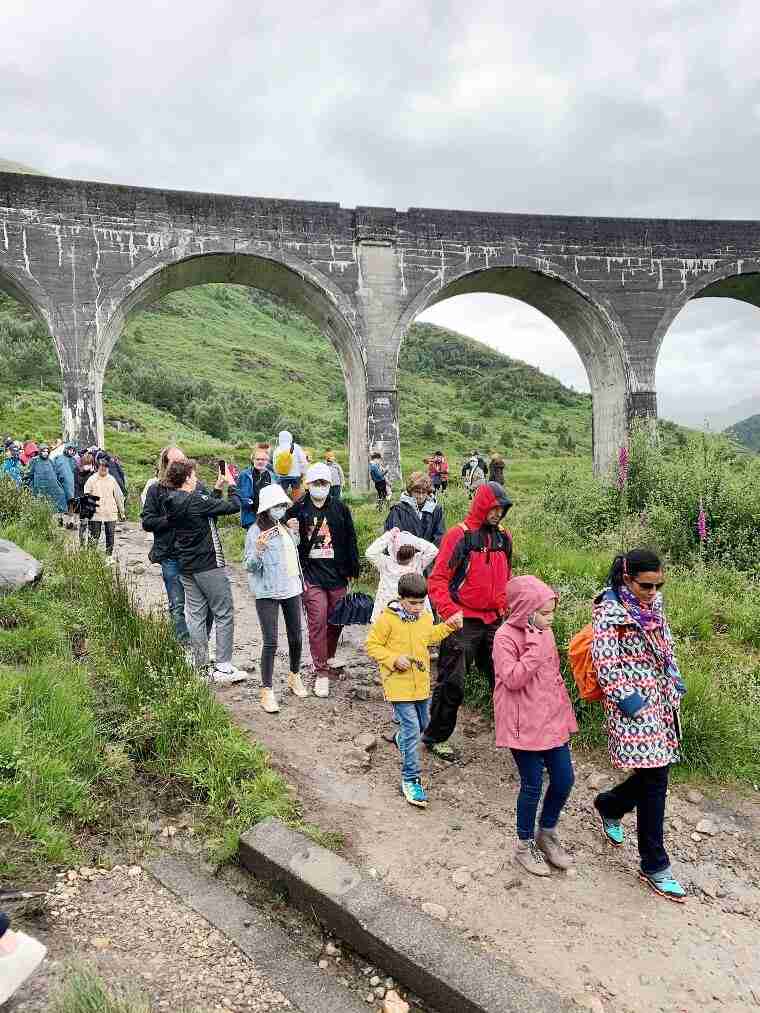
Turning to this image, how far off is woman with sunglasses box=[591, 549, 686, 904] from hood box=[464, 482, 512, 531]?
117 cm

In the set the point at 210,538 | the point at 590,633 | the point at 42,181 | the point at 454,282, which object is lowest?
the point at 590,633

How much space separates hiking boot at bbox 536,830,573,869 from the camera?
353 cm

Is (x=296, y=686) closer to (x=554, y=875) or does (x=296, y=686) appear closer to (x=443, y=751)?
(x=443, y=751)

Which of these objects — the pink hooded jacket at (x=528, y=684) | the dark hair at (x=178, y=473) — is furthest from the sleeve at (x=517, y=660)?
the dark hair at (x=178, y=473)

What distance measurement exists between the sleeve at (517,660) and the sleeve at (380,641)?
80 centimetres

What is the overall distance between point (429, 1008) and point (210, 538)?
12.2 ft

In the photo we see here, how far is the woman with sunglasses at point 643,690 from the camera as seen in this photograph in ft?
10.8

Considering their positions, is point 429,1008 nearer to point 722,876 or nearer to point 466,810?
point 466,810

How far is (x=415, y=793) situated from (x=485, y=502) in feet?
6.24

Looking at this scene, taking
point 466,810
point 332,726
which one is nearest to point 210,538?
point 332,726

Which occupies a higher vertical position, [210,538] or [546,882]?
[210,538]

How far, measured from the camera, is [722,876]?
3.61 metres

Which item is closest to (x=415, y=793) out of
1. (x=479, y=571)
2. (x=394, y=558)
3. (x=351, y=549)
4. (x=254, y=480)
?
(x=479, y=571)

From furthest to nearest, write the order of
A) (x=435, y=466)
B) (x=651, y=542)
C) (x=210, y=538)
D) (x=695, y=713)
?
(x=435, y=466), (x=651, y=542), (x=210, y=538), (x=695, y=713)
